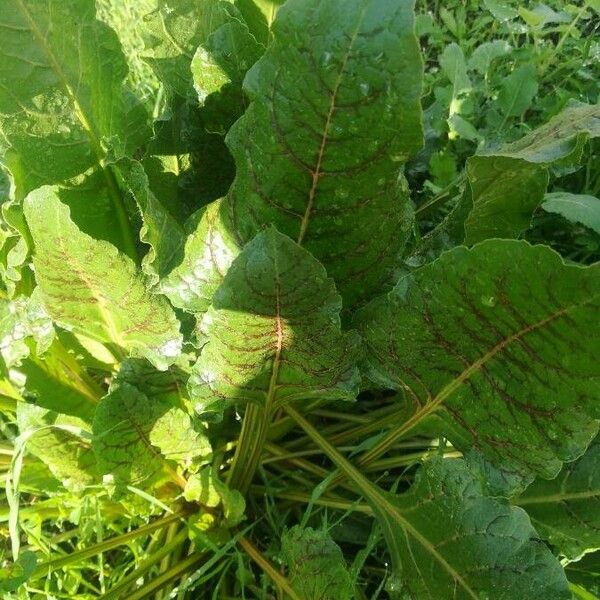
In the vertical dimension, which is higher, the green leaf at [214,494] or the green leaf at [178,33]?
the green leaf at [178,33]

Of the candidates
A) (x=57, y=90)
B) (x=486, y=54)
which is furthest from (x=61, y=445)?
(x=486, y=54)

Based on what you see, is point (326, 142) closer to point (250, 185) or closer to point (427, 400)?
point (250, 185)

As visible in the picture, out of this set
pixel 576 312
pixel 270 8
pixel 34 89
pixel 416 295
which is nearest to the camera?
pixel 576 312

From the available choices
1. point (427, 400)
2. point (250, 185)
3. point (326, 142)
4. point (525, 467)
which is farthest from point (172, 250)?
point (525, 467)

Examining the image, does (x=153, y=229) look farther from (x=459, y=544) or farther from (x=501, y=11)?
(x=501, y=11)

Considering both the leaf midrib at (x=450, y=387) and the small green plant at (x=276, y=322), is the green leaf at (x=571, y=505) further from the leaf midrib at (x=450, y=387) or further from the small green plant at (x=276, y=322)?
the leaf midrib at (x=450, y=387)

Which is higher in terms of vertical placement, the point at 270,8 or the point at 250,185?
the point at 270,8

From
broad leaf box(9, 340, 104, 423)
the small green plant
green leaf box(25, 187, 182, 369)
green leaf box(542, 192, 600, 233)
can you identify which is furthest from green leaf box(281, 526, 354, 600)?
green leaf box(542, 192, 600, 233)

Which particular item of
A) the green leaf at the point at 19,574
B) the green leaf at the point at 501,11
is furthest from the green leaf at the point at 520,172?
the green leaf at the point at 501,11
